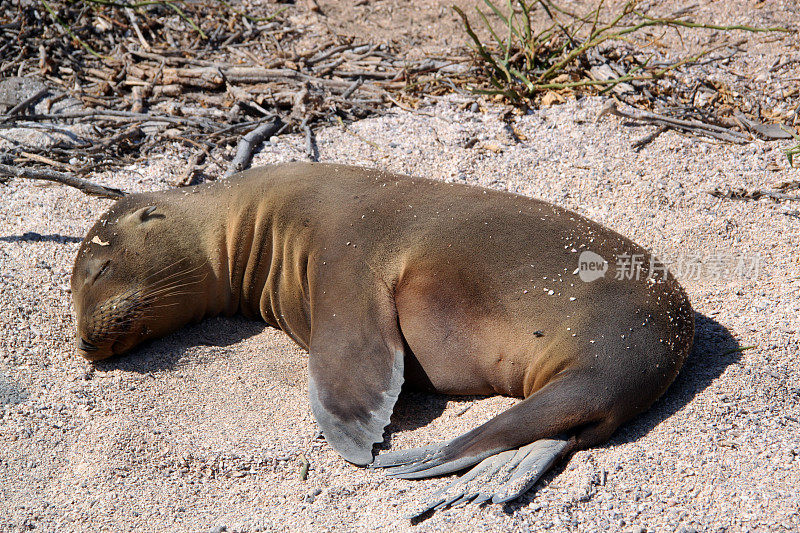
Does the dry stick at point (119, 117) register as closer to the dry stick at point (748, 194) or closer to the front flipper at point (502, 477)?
the dry stick at point (748, 194)

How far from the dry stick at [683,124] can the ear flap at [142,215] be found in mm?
2842

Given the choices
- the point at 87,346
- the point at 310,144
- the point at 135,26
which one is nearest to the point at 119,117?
the point at 135,26

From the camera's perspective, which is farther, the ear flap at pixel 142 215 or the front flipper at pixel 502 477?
the ear flap at pixel 142 215

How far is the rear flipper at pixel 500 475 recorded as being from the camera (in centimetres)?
255

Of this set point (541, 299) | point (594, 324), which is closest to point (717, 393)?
point (594, 324)

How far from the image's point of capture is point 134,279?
3645mm

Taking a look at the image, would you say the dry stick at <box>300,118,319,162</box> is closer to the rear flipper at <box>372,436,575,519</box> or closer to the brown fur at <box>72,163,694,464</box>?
the brown fur at <box>72,163,694,464</box>

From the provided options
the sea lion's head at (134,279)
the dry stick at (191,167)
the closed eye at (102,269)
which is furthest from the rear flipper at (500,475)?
the dry stick at (191,167)

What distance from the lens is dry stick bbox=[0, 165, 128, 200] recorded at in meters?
4.29

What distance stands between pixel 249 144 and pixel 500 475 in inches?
119

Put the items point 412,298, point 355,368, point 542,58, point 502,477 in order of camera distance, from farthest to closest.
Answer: point 542,58 → point 412,298 → point 355,368 → point 502,477

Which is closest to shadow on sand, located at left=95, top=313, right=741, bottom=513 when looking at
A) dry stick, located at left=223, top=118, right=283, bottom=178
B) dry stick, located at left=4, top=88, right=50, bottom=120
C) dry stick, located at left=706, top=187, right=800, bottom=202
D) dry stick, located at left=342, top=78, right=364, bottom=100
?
dry stick, located at left=706, top=187, right=800, bottom=202

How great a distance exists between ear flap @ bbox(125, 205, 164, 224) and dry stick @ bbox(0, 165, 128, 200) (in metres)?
0.69

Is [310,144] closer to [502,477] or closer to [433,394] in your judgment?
[433,394]
